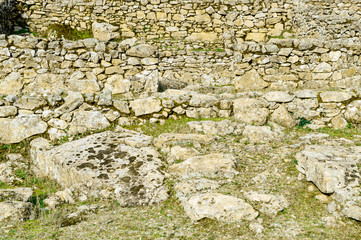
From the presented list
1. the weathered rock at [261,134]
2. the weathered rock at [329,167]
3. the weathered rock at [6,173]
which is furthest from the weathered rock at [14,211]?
the weathered rock at [261,134]

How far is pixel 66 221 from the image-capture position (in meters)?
3.57

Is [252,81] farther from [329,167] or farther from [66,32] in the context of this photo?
[66,32]

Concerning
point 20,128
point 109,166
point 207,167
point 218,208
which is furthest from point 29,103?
point 218,208

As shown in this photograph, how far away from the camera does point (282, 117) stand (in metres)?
6.41

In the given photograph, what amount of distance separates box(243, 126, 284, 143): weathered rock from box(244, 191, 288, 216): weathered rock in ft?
6.58

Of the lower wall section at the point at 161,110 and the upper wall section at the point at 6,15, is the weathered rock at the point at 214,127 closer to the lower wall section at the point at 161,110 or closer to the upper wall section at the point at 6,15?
the lower wall section at the point at 161,110

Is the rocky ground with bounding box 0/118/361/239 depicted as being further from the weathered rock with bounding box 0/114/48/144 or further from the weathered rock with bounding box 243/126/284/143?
the weathered rock with bounding box 0/114/48/144

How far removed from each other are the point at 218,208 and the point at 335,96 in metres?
4.62

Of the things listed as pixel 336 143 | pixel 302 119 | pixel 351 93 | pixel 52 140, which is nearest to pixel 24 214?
pixel 52 140

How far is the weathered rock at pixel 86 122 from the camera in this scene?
6.08 m

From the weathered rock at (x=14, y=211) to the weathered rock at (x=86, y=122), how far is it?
2.45 meters

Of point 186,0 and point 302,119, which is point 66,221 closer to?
point 302,119

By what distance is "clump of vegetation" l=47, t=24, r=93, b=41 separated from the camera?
12.8 meters

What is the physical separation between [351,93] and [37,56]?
816 cm
